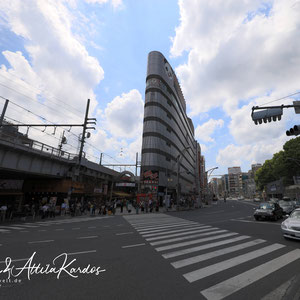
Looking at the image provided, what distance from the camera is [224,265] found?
5230 millimetres

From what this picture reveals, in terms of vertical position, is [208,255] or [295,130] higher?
[295,130]

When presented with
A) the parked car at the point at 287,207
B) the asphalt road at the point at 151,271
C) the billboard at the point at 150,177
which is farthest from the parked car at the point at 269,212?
the billboard at the point at 150,177

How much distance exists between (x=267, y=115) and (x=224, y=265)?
690cm

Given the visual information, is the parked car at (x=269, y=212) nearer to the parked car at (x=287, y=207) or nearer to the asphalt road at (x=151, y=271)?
the parked car at (x=287, y=207)

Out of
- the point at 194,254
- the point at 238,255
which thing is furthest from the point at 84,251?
the point at 238,255

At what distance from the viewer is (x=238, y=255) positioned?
20.3ft

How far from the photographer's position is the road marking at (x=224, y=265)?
14.8 feet

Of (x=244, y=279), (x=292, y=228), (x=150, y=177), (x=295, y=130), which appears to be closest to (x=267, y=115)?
(x=295, y=130)

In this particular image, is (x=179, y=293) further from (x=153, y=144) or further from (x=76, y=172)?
(x=153, y=144)

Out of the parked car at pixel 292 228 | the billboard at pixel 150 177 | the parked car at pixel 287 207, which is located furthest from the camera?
the billboard at pixel 150 177

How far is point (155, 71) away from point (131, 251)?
179 feet

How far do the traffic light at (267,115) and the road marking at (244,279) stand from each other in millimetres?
5727

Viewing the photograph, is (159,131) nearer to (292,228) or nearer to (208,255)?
(292,228)

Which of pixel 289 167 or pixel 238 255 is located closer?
pixel 238 255
